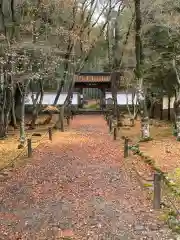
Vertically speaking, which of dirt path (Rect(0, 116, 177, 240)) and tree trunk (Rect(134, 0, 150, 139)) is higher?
tree trunk (Rect(134, 0, 150, 139))

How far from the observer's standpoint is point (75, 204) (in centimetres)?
861

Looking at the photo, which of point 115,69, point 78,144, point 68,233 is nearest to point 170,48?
point 78,144

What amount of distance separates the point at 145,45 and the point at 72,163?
1147 centimetres

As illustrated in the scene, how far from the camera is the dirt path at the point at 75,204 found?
22.6ft

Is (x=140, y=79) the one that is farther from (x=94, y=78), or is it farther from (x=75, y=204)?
(x=94, y=78)

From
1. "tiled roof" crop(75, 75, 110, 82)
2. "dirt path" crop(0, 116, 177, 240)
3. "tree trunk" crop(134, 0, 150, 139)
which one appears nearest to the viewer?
"dirt path" crop(0, 116, 177, 240)

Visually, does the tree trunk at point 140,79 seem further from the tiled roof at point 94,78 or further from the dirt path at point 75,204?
A: the tiled roof at point 94,78

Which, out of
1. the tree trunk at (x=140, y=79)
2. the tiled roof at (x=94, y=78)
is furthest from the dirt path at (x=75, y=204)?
the tiled roof at (x=94, y=78)

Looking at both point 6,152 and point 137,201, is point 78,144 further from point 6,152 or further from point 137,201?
point 137,201

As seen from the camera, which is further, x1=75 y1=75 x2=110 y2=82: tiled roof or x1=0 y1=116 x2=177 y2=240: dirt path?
x1=75 y1=75 x2=110 y2=82: tiled roof

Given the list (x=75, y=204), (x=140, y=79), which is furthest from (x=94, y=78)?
(x=75, y=204)

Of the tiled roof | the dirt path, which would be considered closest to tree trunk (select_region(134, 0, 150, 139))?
the dirt path

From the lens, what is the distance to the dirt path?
690cm

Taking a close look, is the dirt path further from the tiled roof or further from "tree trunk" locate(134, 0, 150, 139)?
the tiled roof
